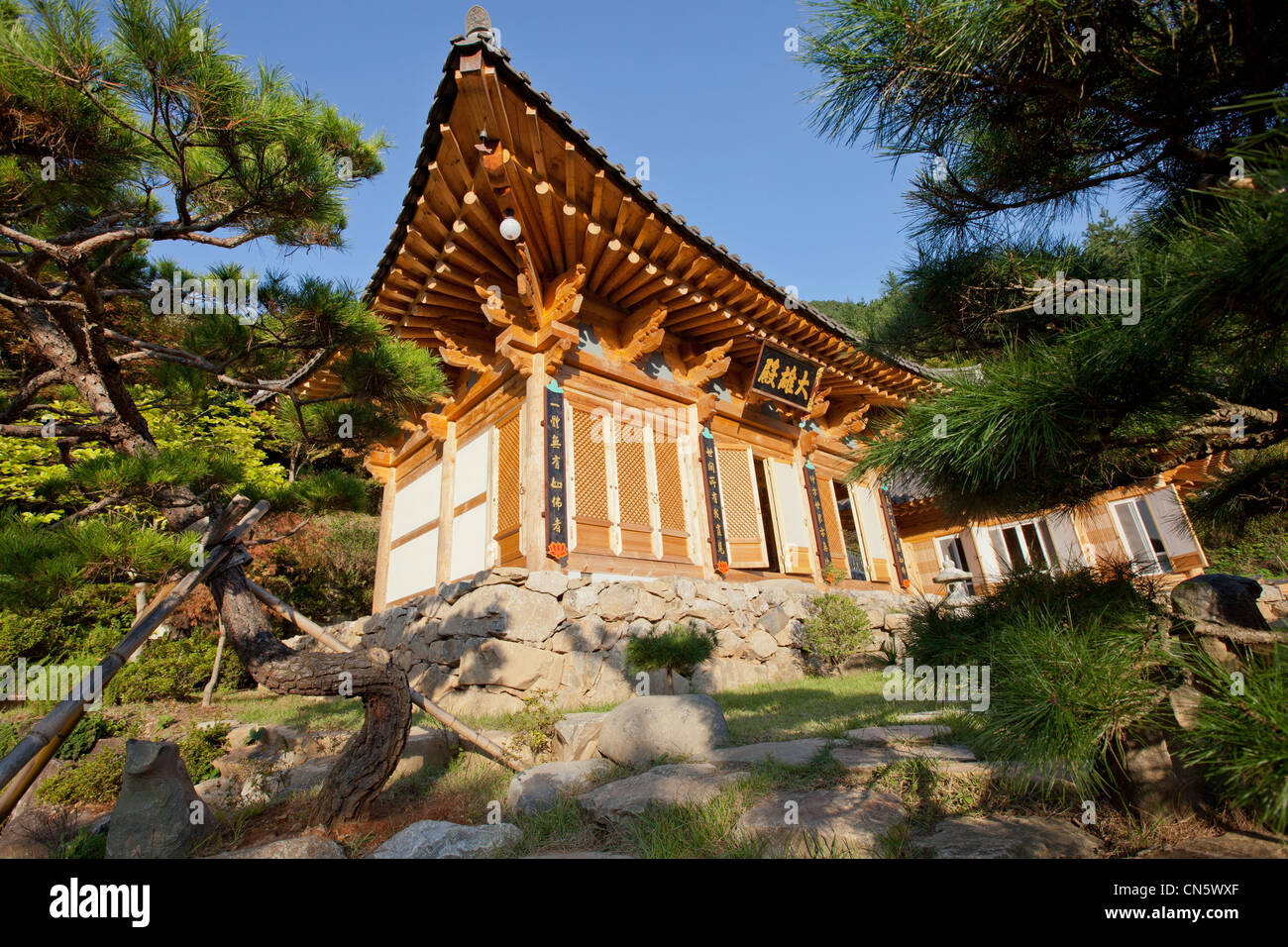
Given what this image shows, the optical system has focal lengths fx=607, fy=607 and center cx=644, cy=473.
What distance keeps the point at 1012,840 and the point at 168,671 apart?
9.04m

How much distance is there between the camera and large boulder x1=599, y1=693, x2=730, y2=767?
3.76m

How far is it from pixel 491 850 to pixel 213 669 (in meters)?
6.92

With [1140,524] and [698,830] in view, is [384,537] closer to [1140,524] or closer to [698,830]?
[698,830]

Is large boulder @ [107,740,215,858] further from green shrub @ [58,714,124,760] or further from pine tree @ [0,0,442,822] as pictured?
green shrub @ [58,714,124,760]

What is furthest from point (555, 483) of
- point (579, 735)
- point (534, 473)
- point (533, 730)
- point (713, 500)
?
point (579, 735)

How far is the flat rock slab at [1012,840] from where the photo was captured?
2055 mm

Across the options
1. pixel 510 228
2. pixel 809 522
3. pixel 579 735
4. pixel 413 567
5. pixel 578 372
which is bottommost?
pixel 579 735

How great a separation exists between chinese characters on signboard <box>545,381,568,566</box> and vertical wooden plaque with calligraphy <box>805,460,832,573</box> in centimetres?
506

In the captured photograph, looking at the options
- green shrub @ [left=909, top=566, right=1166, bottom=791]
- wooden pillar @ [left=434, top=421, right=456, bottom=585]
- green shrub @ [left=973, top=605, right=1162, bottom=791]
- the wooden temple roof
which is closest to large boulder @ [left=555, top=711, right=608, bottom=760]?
green shrub @ [left=909, top=566, right=1166, bottom=791]

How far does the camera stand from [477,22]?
5207mm

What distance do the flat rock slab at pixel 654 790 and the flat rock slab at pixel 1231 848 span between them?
1639mm

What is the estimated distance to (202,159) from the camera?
3596mm
